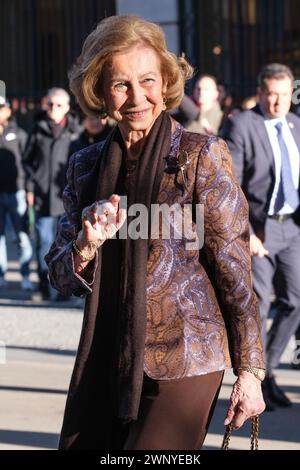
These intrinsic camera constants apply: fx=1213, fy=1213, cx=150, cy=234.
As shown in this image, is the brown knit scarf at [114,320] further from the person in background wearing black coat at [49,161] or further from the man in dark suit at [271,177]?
the person in background wearing black coat at [49,161]

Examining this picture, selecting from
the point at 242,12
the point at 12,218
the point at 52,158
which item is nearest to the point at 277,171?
the point at 52,158

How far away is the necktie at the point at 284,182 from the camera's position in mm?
6934

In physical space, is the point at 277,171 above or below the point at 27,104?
above

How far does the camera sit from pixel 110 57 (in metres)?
3.46

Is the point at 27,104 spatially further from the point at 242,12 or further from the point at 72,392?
the point at 72,392

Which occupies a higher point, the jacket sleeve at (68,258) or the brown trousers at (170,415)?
the jacket sleeve at (68,258)

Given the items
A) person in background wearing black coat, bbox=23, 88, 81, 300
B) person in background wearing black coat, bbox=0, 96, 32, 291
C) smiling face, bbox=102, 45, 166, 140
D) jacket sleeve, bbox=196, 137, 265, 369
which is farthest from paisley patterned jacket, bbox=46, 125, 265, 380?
person in background wearing black coat, bbox=0, 96, 32, 291

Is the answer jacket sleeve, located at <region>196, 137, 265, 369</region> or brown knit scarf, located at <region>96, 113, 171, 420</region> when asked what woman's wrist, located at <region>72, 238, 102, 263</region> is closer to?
brown knit scarf, located at <region>96, 113, 171, 420</region>

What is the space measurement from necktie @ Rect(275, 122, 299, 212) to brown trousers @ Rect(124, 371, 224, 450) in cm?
363

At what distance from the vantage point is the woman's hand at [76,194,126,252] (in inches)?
125

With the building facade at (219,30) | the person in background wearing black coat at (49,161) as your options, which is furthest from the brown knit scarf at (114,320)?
the building facade at (219,30)

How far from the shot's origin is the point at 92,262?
3416mm

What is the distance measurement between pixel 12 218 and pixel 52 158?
1.16 meters

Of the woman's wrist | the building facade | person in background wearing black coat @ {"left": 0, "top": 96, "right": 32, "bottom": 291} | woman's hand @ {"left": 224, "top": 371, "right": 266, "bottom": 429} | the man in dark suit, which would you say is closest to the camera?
the woman's wrist
